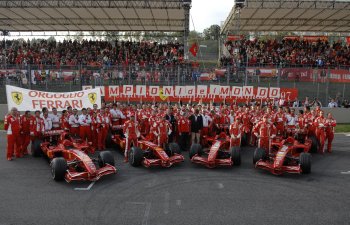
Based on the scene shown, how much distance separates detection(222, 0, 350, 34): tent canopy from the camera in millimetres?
22344

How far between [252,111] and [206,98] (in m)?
4.81

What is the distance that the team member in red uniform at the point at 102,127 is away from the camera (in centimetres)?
1305

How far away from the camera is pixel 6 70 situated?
19797 millimetres

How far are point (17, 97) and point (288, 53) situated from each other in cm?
2284

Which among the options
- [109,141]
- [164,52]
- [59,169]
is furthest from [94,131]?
[164,52]

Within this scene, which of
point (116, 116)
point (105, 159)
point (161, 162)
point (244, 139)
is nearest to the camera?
point (105, 159)

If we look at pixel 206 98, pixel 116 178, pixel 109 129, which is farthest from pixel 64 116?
pixel 206 98

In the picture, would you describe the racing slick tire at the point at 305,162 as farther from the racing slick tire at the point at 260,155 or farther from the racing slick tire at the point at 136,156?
the racing slick tire at the point at 136,156

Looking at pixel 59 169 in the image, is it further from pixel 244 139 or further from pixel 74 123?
pixel 244 139

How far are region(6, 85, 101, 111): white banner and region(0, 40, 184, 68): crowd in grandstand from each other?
13.3 meters

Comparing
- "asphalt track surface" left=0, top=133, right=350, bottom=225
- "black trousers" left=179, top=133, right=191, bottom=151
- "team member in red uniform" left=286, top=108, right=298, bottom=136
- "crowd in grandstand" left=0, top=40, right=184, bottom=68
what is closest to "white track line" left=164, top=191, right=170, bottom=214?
"asphalt track surface" left=0, top=133, right=350, bottom=225

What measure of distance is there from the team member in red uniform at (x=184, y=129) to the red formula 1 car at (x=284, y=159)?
2901 millimetres

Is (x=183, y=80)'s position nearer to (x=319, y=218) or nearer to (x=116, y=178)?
(x=116, y=178)

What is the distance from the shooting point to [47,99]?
47.2ft
